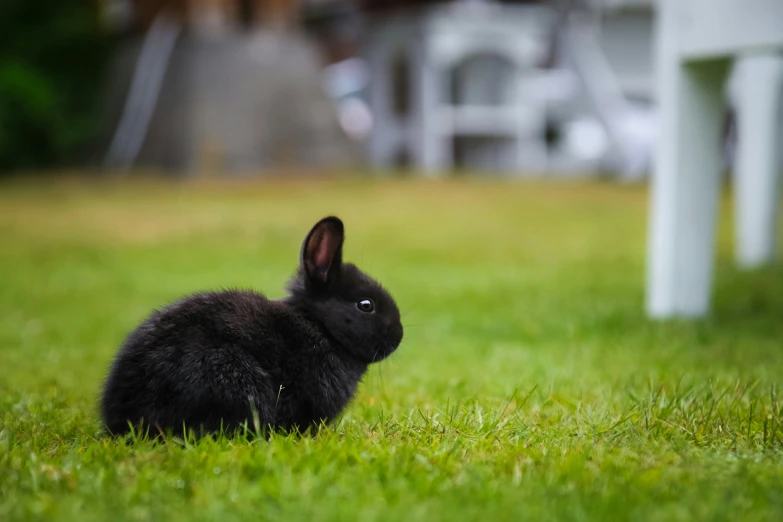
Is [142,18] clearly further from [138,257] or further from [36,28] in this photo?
[138,257]

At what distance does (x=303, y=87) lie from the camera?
47.6ft

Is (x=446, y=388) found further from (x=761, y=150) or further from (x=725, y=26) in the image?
(x=761, y=150)

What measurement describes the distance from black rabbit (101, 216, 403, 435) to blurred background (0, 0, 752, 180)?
1095 centimetres

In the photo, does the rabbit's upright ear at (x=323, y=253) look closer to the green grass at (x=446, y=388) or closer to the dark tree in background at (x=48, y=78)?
the green grass at (x=446, y=388)

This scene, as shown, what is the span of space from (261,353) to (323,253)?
343 millimetres

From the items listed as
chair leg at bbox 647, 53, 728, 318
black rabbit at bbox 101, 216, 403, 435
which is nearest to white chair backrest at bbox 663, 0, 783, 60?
chair leg at bbox 647, 53, 728, 318

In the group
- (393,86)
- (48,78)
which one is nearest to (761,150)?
(393,86)

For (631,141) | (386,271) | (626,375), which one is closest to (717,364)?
(626,375)

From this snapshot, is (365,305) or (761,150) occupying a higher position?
(761,150)

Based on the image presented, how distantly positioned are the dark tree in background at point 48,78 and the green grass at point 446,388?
3885mm

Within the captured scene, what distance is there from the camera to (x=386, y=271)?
23.7 ft

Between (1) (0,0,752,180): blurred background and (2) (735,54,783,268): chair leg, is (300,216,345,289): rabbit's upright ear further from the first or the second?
(1) (0,0,752,180): blurred background

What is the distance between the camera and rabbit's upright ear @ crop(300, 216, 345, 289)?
2475mm

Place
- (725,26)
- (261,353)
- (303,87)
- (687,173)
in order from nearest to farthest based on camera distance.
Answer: (261,353) → (725,26) → (687,173) → (303,87)
